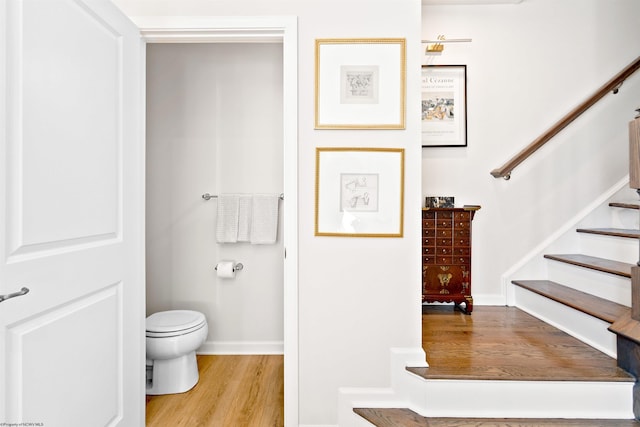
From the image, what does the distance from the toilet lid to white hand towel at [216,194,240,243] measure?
0.59 metres

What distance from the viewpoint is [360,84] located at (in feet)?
5.98

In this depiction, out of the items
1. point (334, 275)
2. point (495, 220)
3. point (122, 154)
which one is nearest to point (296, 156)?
point (334, 275)

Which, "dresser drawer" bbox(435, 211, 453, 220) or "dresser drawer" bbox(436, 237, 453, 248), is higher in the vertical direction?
"dresser drawer" bbox(435, 211, 453, 220)

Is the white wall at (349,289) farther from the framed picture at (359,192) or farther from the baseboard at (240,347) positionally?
the baseboard at (240,347)

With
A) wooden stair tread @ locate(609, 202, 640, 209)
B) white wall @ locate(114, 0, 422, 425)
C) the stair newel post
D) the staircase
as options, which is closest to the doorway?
white wall @ locate(114, 0, 422, 425)

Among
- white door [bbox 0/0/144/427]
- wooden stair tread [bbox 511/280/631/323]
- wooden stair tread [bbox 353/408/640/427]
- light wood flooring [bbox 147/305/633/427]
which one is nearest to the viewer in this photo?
white door [bbox 0/0/144/427]

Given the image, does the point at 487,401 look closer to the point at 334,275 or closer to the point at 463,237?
the point at 334,275

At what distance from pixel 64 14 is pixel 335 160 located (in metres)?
1.23

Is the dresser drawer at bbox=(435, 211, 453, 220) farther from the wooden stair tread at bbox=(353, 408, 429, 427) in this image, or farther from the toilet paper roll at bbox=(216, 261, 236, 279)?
the toilet paper roll at bbox=(216, 261, 236, 279)

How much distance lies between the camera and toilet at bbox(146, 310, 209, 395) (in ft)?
7.14

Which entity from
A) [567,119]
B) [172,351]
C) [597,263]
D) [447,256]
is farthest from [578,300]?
[172,351]

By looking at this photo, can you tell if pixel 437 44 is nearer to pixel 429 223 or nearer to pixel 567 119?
pixel 567 119

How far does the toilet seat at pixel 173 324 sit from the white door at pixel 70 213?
1.10 feet

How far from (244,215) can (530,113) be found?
2.42m
